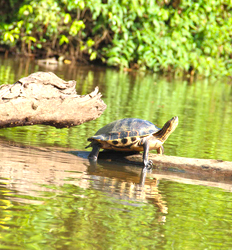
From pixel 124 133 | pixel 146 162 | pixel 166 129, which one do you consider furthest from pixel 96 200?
pixel 166 129

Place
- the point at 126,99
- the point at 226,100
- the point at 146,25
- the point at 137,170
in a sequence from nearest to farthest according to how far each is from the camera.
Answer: the point at 137,170 → the point at 126,99 → the point at 226,100 → the point at 146,25

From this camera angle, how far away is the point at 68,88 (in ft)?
17.6

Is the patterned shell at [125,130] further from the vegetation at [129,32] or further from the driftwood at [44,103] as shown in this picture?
the vegetation at [129,32]

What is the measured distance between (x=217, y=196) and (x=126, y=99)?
672 centimetres

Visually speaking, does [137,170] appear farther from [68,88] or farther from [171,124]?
[68,88]

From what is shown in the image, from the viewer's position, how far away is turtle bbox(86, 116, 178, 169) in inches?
197

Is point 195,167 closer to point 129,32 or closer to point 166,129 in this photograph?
point 166,129

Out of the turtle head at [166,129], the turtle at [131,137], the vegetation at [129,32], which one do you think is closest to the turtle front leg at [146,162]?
the turtle at [131,137]

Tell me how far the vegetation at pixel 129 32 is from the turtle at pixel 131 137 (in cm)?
1223

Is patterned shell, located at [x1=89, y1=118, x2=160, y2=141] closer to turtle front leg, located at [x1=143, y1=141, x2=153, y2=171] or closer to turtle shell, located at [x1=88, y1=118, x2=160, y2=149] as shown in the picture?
turtle shell, located at [x1=88, y1=118, x2=160, y2=149]

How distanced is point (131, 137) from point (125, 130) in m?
0.12

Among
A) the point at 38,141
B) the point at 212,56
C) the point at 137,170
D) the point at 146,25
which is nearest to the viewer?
the point at 137,170

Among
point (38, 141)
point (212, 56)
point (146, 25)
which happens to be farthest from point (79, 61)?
point (38, 141)

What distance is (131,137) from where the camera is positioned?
197 inches
